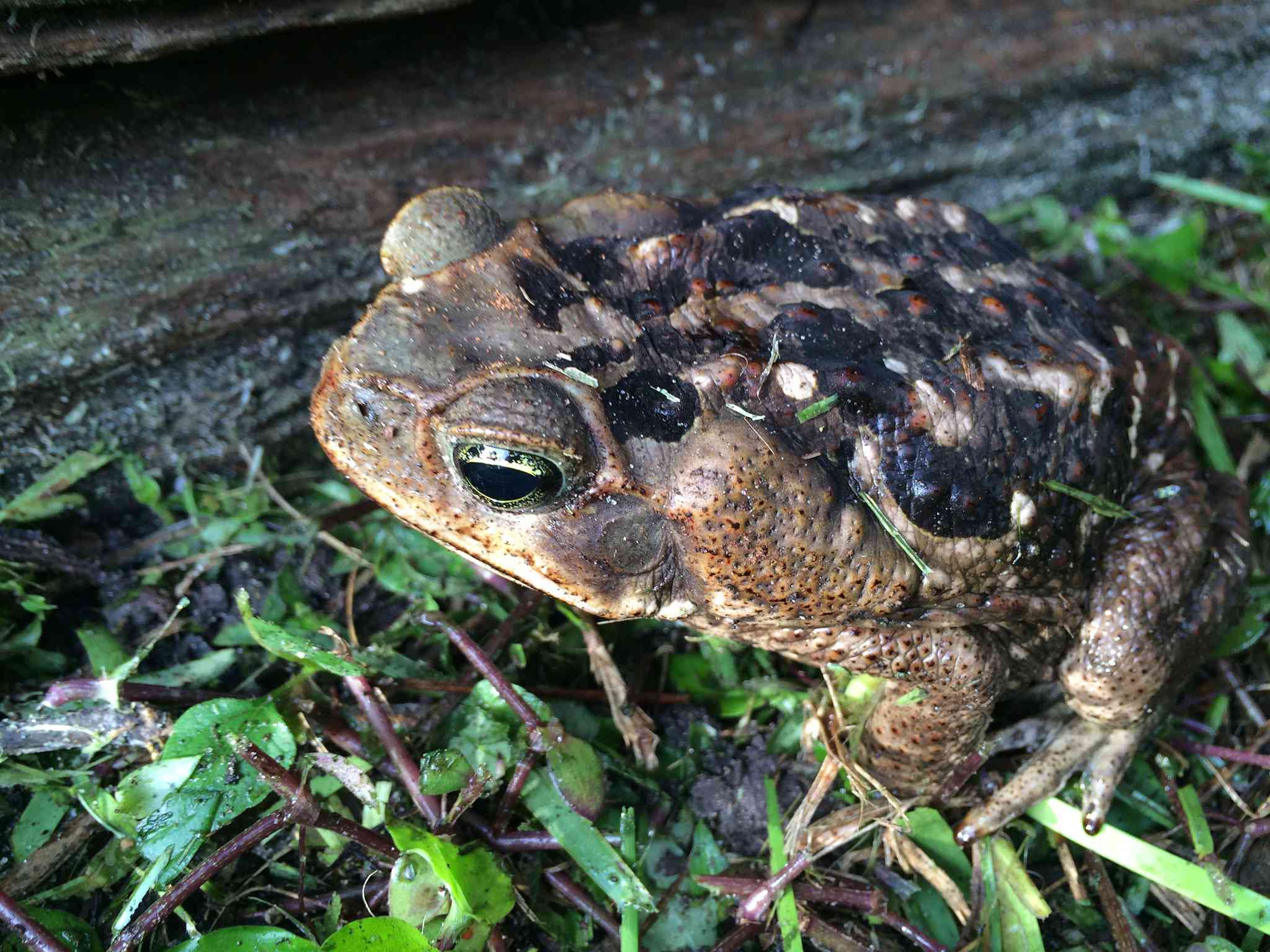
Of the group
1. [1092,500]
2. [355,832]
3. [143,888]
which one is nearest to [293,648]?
[355,832]

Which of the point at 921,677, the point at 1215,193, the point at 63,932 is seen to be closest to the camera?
the point at 63,932

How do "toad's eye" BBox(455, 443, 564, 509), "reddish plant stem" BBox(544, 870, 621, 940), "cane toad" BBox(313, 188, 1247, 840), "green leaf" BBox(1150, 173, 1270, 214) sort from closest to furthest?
"toad's eye" BBox(455, 443, 564, 509)
"cane toad" BBox(313, 188, 1247, 840)
"reddish plant stem" BBox(544, 870, 621, 940)
"green leaf" BBox(1150, 173, 1270, 214)

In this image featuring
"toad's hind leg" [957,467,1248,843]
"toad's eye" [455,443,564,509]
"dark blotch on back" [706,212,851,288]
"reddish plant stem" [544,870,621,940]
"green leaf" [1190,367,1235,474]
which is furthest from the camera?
"green leaf" [1190,367,1235,474]

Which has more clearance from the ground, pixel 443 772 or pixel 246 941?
pixel 443 772

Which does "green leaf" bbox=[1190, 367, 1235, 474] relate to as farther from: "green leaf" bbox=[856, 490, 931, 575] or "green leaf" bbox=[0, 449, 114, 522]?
"green leaf" bbox=[0, 449, 114, 522]

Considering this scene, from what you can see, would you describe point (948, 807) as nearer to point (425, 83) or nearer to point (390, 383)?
point (390, 383)

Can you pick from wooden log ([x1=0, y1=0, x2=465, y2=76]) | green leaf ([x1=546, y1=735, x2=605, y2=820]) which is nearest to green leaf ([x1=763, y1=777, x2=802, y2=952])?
green leaf ([x1=546, y1=735, x2=605, y2=820])

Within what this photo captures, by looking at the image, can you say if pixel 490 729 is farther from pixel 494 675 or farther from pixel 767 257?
pixel 767 257
